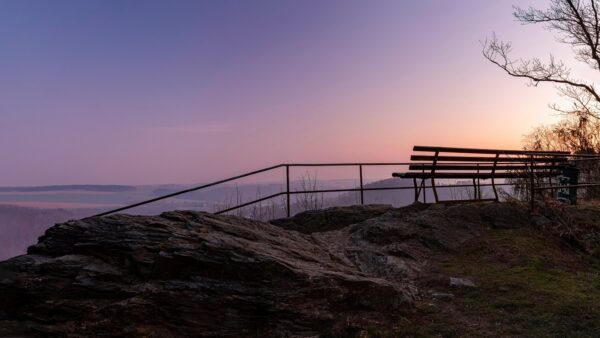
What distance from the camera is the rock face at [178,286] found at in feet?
14.6

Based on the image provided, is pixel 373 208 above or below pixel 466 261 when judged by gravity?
above

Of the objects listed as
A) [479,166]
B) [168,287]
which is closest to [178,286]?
[168,287]

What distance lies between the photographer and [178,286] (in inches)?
188

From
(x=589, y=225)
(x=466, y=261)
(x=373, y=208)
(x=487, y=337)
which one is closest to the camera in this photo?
(x=487, y=337)

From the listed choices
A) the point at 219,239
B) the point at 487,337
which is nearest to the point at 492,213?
the point at 487,337

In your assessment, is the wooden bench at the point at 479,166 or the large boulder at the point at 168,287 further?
the wooden bench at the point at 479,166

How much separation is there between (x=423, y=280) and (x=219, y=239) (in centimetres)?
279

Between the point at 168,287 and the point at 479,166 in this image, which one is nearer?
the point at 168,287

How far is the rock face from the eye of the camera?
4.46 m

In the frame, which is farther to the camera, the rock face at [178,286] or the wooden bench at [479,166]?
the wooden bench at [479,166]

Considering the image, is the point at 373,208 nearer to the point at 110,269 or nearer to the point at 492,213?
the point at 492,213

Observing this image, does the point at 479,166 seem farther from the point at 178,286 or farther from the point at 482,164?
the point at 178,286

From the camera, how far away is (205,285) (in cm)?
483

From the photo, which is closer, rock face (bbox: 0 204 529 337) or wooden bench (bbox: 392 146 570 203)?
rock face (bbox: 0 204 529 337)
